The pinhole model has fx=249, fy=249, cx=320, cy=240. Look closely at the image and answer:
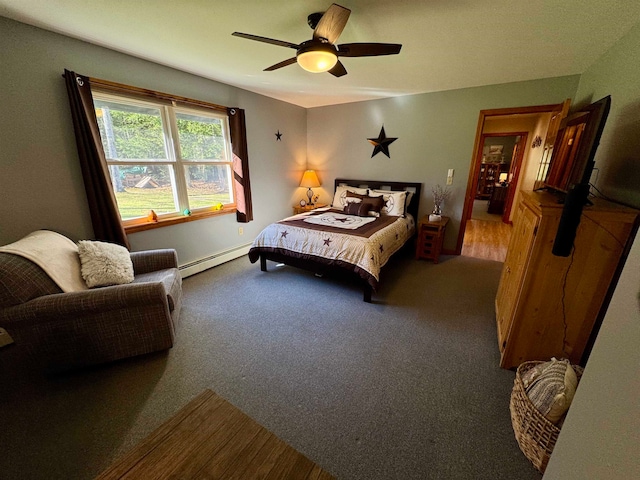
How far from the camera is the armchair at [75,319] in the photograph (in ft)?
4.82

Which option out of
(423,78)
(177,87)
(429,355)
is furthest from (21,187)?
(423,78)

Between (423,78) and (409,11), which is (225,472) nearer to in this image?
(409,11)

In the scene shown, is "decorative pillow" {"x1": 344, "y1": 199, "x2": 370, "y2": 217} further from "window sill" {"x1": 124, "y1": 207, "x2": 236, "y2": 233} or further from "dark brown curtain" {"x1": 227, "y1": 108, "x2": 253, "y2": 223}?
"window sill" {"x1": 124, "y1": 207, "x2": 236, "y2": 233}

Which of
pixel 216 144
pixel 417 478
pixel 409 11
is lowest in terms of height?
pixel 417 478

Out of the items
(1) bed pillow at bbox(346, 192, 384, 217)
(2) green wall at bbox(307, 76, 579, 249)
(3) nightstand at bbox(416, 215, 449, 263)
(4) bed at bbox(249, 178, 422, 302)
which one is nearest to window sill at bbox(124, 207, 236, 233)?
(4) bed at bbox(249, 178, 422, 302)

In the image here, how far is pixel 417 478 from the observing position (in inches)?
45.3

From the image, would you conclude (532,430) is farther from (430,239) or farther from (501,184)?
(501,184)

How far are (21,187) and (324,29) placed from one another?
2.61 m

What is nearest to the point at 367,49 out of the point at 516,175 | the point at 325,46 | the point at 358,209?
the point at 325,46

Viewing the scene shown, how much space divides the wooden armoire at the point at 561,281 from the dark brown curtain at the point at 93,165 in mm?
3383

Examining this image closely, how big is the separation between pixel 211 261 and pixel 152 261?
115 cm

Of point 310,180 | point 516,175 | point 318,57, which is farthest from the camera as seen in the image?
point 516,175

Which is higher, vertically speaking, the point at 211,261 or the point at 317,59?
the point at 317,59

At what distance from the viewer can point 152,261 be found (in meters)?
2.31
